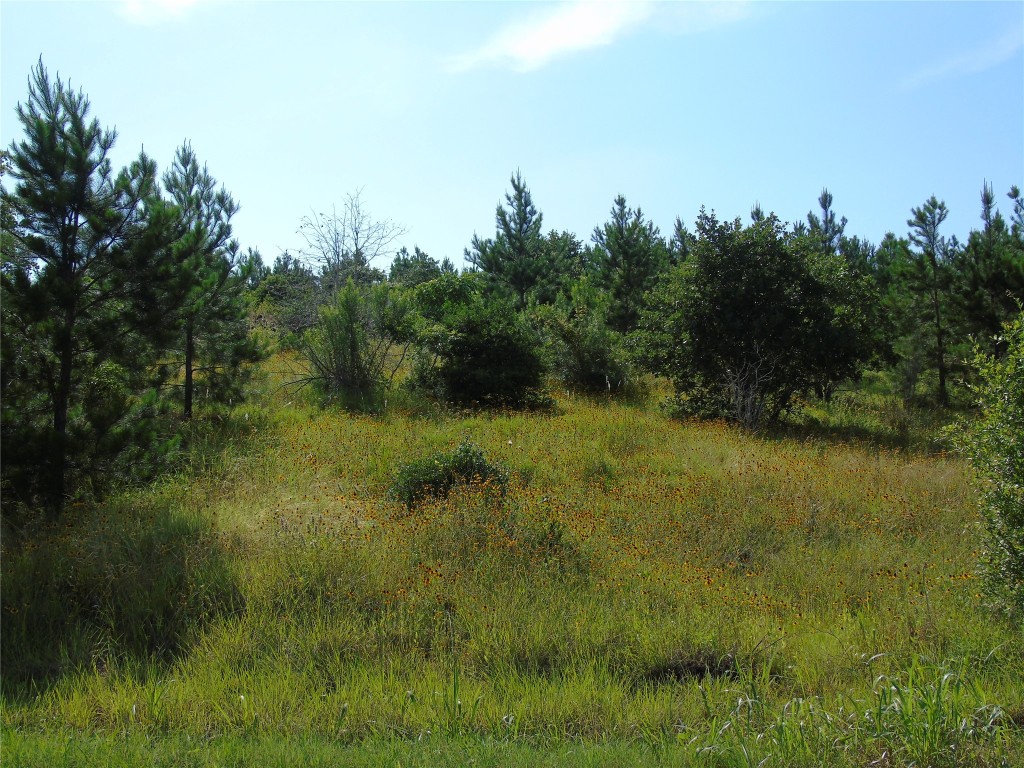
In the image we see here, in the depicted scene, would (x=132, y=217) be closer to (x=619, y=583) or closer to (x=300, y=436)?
(x=300, y=436)

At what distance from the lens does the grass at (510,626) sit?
A: 12.5 ft

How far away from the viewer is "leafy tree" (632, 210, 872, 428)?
14445mm

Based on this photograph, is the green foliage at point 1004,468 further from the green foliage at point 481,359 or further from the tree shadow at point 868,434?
the green foliage at point 481,359

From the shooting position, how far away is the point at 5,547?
655 centimetres

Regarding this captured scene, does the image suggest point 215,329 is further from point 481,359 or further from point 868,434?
point 868,434

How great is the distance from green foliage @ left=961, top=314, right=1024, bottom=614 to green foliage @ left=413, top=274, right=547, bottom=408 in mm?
10063

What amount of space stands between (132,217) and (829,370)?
13.0 metres

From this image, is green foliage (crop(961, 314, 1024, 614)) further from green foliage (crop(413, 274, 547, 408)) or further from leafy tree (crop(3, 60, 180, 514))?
green foliage (crop(413, 274, 547, 408))

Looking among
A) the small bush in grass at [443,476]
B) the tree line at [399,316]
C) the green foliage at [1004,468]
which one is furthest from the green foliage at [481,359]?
the green foliage at [1004,468]

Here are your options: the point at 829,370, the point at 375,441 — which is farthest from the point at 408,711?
the point at 829,370

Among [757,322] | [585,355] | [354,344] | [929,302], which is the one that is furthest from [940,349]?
[354,344]

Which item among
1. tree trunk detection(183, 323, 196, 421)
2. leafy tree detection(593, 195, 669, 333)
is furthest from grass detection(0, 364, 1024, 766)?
leafy tree detection(593, 195, 669, 333)

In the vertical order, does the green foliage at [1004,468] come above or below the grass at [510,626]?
above

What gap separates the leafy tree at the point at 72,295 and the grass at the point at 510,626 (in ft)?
2.60
